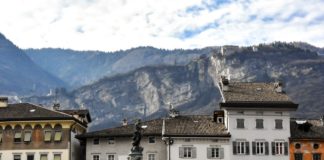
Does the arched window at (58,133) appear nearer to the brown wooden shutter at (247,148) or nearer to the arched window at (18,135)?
the arched window at (18,135)

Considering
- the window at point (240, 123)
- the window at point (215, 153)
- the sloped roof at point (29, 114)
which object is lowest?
the window at point (215, 153)

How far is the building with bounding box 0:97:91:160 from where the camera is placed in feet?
289

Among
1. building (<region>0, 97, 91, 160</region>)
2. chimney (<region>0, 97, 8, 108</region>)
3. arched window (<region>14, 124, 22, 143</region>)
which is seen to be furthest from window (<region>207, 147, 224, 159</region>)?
chimney (<region>0, 97, 8, 108</region>)

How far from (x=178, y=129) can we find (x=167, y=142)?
7.86 ft

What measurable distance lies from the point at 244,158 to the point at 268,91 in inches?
375

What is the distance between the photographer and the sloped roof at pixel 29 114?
8850cm

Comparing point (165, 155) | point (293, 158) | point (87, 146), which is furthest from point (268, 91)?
point (87, 146)

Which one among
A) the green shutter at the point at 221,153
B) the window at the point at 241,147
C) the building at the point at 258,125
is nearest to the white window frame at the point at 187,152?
the green shutter at the point at 221,153

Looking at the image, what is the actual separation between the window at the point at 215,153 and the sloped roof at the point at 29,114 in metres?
17.7

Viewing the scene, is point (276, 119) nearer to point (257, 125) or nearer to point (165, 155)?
point (257, 125)

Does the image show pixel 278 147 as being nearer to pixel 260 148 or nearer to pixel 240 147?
pixel 260 148

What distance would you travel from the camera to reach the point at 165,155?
8650cm

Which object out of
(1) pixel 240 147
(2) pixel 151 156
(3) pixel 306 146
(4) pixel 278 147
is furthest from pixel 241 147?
(2) pixel 151 156

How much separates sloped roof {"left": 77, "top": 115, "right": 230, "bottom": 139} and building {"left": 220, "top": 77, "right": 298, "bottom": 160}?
79.3 inches
